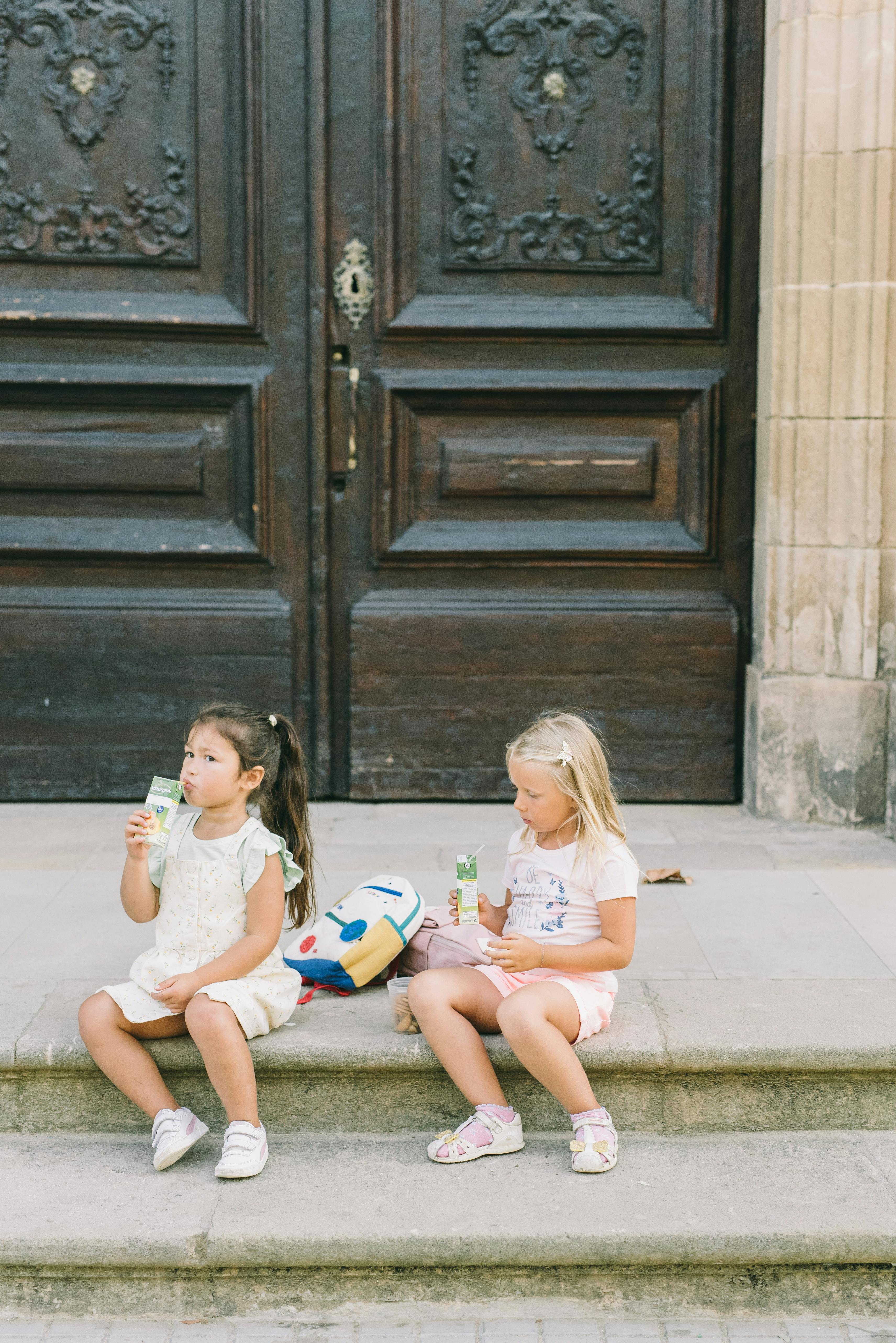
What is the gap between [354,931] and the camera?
3.24 m

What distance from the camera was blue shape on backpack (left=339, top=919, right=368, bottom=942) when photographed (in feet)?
10.6

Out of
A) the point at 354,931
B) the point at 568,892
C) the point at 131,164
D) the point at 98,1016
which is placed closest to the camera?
the point at 98,1016

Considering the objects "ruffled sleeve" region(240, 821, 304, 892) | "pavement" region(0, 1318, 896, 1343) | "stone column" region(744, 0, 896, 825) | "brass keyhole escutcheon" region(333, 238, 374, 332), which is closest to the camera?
"pavement" region(0, 1318, 896, 1343)

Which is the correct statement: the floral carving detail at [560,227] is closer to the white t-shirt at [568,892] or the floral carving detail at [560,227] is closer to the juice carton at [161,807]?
the white t-shirt at [568,892]

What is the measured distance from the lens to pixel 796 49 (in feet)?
14.3

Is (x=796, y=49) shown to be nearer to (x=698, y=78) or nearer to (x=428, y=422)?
(x=698, y=78)

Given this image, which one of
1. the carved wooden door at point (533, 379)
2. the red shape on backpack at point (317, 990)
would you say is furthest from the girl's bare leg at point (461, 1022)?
the carved wooden door at point (533, 379)

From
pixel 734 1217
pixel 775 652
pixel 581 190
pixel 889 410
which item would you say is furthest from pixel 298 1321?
pixel 581 190

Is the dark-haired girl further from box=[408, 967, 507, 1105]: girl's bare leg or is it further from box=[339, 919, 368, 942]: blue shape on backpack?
box=[408, 967, 507, 1105]: girl's bare leg

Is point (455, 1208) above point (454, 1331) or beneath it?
above

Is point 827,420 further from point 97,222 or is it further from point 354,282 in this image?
point 97,222

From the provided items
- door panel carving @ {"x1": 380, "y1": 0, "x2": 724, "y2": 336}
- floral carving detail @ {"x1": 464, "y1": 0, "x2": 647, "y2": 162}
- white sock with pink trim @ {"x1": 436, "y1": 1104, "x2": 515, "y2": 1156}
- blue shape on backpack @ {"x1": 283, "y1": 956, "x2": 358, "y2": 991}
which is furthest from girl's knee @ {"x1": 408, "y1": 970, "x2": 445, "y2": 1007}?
floral carving detail @ {"x1": 464, "y1": 0, "x2": 647, "y2": 162}

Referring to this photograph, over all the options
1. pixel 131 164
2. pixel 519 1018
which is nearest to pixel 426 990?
pixel 519 1018

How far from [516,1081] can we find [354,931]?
54 cm
